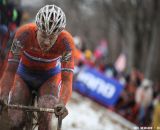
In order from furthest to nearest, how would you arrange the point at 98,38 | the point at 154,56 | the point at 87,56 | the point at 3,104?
the point at 98,38 < the point at 154,56 < the point at 87,56 < the point at 3,104

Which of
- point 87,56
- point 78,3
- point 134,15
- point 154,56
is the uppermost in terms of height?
point 78,3

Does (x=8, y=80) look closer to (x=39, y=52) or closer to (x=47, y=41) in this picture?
(x=39, y=52)

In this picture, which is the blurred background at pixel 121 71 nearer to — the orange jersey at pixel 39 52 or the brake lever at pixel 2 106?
the orange jersey at pixel 39 52

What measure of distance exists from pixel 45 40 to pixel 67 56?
0.49 meters

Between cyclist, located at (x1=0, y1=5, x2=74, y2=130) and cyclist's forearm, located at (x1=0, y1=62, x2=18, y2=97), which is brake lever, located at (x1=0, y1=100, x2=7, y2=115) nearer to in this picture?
cyclist, located at (x1=0, y1=5, x2=74, y2=130)

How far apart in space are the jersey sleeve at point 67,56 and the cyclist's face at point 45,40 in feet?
0.93

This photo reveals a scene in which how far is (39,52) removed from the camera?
735 cm

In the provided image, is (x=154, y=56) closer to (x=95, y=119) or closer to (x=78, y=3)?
(x=95, y=119)

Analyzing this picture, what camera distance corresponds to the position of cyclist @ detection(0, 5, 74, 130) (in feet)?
22.8

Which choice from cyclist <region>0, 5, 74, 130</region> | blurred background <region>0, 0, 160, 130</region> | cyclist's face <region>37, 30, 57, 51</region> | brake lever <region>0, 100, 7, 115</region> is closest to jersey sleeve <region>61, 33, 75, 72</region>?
cyclist <region>0, 5, 74, 130</region>

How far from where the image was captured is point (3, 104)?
21.8 feet

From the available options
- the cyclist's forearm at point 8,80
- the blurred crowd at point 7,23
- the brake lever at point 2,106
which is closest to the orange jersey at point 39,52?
the cyclist's forearm at point 8,80

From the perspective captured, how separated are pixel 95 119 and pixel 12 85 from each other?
815 centimetres

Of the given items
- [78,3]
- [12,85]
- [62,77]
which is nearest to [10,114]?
[12,85]
